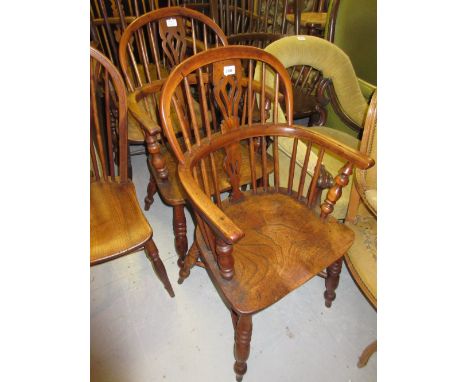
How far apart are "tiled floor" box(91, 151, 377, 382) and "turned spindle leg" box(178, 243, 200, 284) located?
0.28ft

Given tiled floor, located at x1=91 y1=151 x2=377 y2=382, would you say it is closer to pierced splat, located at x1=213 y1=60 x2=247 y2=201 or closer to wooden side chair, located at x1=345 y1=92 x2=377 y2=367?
wooden side chair, located at x1=345 y1=92 x2=377 y2=367

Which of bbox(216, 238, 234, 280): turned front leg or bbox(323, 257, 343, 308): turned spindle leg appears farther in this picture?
bbox(323, 257, 343, 308): turned spindle leg

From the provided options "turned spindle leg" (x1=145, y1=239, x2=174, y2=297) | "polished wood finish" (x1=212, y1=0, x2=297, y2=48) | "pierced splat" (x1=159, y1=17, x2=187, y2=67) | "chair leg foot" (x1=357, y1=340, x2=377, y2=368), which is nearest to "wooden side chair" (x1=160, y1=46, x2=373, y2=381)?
"turned spindle leg" (x1=145, y1=239, x2=174, y2=297)

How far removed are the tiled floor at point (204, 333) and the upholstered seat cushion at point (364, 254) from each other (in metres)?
0.40

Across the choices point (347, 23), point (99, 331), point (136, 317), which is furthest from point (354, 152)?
point (347, 23)


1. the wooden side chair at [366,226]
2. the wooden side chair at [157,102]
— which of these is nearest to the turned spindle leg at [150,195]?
the wooden side chair at [157,102]

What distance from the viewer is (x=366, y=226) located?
1186 mm

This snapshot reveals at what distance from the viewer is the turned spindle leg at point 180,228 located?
53.0 inches

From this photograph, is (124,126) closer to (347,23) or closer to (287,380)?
(287,380)

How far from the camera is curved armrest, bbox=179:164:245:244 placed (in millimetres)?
729

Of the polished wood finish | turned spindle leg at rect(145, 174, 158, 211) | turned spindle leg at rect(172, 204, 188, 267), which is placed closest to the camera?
turned spindle leg at rect(172, 204, 188, 267)

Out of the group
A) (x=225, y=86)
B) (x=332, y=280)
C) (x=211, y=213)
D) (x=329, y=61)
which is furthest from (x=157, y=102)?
(x=332, y=280)

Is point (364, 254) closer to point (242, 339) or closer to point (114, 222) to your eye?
point (242, 339)
